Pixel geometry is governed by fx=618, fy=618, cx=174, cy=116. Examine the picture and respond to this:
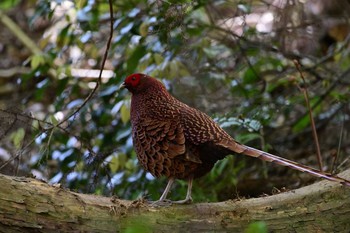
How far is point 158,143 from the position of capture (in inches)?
148

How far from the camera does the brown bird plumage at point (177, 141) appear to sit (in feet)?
12.1

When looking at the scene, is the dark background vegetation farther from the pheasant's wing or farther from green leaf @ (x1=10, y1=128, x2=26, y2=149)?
the pheasant's wing

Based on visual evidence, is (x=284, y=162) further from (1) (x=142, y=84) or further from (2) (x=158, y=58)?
(2) (x=158, y=58)

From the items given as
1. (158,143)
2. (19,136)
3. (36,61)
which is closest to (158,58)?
(36,61)

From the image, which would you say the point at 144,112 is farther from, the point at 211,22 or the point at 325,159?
the point at 325,159

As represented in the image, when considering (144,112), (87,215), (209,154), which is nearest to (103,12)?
(144,112)

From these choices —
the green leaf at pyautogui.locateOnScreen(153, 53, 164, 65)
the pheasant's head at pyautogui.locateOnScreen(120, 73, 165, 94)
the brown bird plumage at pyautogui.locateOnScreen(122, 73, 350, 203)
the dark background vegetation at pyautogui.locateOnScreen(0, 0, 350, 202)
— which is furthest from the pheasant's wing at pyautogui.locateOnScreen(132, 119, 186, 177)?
the green leaf at pyautogui.locateOnScreen(153, 53, 164, 65)

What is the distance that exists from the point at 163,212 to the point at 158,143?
49 centimetres

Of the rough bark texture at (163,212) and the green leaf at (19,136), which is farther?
the green leaf at (19,136)

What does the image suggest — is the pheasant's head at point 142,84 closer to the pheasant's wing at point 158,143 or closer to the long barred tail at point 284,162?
the pheasant's wing at point 158,143

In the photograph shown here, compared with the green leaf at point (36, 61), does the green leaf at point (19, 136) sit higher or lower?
lower

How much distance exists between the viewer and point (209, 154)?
3742 mm

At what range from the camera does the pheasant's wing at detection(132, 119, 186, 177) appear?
3717mm

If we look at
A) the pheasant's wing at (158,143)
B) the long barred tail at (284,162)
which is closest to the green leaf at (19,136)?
the pheasant's wing at (158,143)
